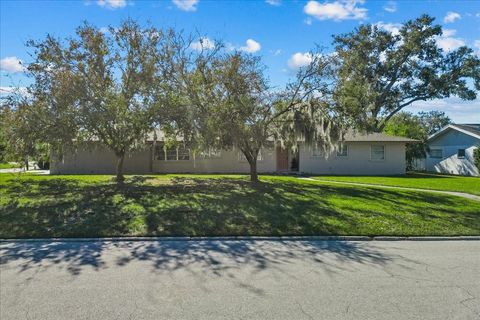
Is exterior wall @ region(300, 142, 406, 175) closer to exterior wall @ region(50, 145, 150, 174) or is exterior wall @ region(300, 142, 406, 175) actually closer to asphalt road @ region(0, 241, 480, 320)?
exterior wall @ region(50, 145, 150, 174)

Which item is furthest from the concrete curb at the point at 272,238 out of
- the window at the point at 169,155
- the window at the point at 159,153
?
the window at the point at 159,153

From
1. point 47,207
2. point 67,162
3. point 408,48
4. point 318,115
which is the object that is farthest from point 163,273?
point 408,48

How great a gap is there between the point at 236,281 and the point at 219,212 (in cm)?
531

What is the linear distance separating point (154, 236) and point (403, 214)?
22.7 ft

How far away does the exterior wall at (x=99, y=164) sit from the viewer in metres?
26.4

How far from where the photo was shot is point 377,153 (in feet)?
95.1

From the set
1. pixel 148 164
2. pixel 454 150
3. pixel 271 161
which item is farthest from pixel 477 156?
pixel 148 164

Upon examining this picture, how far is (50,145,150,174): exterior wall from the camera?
2636cm

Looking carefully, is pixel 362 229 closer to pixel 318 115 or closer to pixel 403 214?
pixel 403 214

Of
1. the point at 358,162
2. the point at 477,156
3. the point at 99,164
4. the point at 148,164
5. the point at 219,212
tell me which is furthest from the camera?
the point at 477,156

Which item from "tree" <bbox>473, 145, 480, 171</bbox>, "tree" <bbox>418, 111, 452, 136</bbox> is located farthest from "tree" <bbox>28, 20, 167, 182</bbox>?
"tree" <bbox>418, 111, 452, 136</bbox>

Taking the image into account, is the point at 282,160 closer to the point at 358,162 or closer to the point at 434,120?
the point at 358,162

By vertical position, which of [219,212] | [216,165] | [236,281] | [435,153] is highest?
[435,153]

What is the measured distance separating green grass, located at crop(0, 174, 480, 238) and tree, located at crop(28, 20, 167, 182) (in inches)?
81.5
